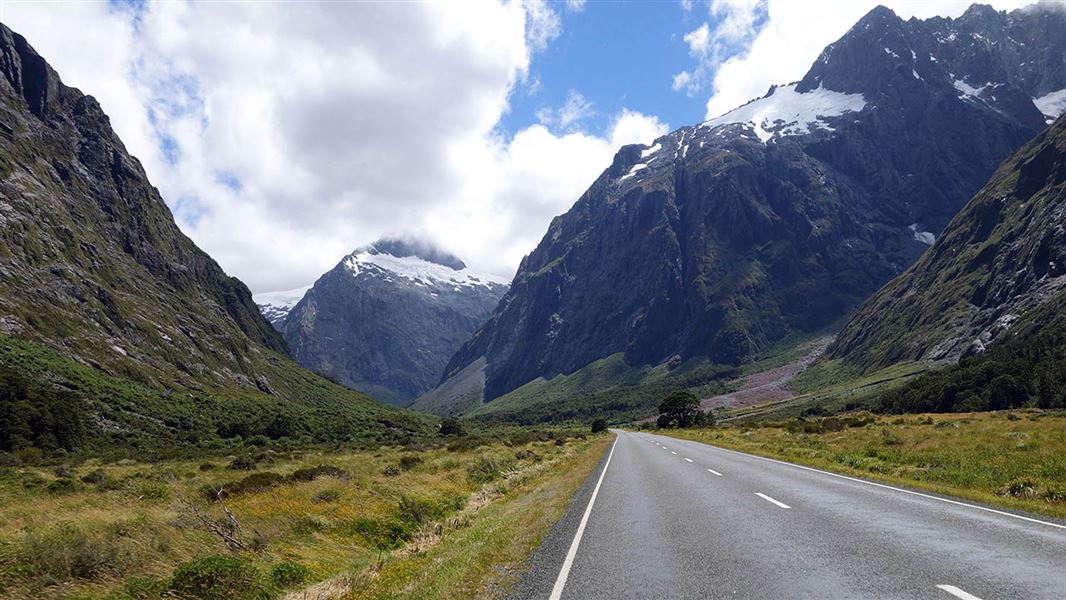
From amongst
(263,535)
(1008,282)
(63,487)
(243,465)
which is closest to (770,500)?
(263,535)

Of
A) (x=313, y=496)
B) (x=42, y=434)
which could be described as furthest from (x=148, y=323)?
(x=313, y=496)

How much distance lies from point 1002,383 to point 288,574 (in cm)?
10698

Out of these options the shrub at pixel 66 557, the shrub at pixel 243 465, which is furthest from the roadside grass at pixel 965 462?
the shrub at pixel 243 465

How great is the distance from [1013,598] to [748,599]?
3.13 m

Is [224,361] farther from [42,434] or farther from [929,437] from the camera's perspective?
[929,437]

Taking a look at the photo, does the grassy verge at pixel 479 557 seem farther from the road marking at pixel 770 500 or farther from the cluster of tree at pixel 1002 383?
the cluster of tree at pixel 1002 383

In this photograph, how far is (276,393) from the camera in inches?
6516

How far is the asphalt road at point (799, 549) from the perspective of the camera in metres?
7.93

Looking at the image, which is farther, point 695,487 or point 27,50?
point 27,50

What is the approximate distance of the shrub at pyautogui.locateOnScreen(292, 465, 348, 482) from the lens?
22078 millimetres

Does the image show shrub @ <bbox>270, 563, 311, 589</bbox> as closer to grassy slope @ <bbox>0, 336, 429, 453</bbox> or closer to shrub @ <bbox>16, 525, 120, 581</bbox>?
shrub @ <bbox>16, 525, 120, 581</bbox>

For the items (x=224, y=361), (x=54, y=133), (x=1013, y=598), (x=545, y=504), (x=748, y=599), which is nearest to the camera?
(x=1013, y=598)

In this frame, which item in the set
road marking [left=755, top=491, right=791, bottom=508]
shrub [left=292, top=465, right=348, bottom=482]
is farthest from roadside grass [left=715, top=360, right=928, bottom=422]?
shrub [left=292, top=465, right=348, bottom=482]

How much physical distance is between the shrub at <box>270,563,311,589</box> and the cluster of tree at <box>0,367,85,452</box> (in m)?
53.8
